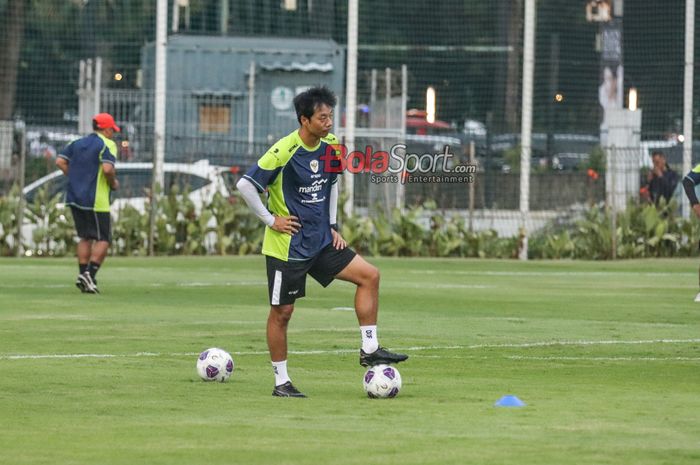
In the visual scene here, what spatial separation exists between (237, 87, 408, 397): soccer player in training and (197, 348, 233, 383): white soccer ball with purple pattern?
1.97ft

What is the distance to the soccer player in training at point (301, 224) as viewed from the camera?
1084 cm

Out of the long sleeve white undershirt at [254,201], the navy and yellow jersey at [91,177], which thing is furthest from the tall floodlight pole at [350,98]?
the long sleeve white undershirt at [254,201]

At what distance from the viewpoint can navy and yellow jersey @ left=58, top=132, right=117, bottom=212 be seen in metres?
20.0

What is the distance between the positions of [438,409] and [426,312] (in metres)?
7.71

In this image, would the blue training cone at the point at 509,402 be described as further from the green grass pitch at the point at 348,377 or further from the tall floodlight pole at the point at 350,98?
the tall floodlight pole at the point at 350,98

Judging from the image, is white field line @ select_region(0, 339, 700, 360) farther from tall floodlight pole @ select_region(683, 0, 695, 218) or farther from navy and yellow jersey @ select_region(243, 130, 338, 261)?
tall floodlight pole @ select_region(683, 0, 695, 218)

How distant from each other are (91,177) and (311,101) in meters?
9.70

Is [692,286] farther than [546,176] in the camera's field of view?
No

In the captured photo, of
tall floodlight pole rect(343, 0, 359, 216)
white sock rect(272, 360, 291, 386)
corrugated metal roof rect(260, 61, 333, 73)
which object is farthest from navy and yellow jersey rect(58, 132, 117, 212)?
corrugated metal roof rect(260, 61, 333, 73)

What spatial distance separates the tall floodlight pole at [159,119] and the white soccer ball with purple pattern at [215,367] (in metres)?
16.6

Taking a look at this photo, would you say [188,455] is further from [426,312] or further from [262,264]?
[262,264]

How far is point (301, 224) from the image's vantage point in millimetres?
11039

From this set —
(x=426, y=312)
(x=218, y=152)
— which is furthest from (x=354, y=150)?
(x=426, y=312)

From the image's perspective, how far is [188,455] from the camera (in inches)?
320
